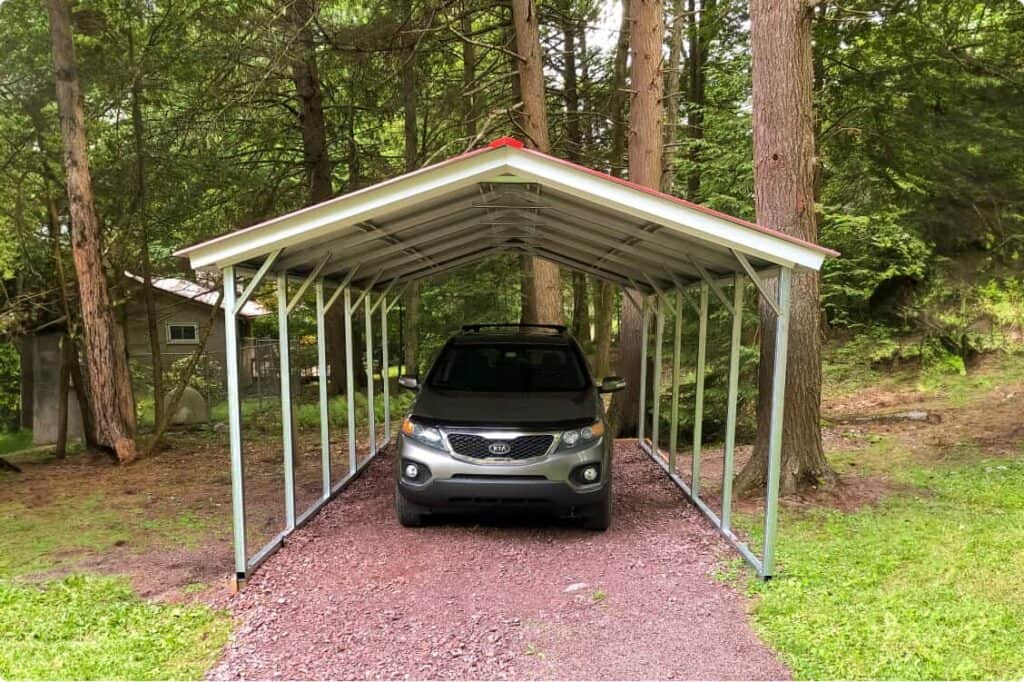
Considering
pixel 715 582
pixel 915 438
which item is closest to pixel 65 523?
pixel 715 582

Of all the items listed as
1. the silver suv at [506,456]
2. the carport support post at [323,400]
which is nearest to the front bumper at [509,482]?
the silver suv at [506,456]

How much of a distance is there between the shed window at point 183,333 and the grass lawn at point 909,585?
20422 mm

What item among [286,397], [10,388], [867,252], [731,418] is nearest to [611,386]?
[731,418]

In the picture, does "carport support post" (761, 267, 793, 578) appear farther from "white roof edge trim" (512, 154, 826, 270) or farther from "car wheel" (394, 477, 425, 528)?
"car wheel" (394, 477, 425, 528)

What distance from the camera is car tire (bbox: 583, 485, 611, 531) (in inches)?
220

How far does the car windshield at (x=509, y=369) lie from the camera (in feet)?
21.0

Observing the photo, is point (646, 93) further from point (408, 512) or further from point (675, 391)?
point (408, 512)

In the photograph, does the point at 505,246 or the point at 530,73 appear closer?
the point at 505,246

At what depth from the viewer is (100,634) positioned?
3.91 meters

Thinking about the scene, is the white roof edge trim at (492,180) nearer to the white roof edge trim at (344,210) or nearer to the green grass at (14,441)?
the white roof edge trim at (344,210)

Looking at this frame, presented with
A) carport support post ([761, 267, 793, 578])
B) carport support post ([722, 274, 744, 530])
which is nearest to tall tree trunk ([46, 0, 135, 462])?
carport support post ([722, 274, 744, 530])

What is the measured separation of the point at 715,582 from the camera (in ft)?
15.5

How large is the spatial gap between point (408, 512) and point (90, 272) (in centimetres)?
667

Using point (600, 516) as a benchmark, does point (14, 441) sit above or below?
below
